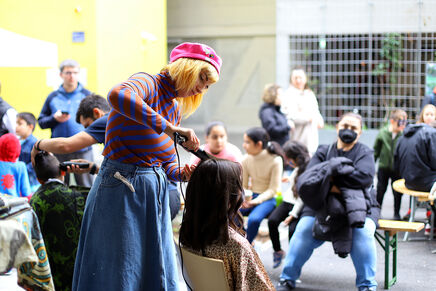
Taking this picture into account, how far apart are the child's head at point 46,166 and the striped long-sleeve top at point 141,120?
0.92 meters

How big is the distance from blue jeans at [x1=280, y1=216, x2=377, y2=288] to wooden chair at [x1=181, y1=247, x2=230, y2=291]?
5.67 ft

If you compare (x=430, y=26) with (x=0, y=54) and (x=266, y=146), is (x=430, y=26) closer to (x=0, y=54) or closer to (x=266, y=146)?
(x=266, y=146)

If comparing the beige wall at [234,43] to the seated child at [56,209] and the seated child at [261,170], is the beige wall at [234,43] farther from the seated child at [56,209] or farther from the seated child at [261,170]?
the seated child at [56,209]

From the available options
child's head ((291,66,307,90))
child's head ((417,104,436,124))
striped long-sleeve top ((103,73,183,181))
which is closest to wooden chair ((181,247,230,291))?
striped long-sleeve top ((103,73,183,181))

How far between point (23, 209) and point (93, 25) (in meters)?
6.39

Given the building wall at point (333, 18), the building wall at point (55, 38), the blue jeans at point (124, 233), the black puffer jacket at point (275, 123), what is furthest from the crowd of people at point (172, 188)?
the building wall at point (333, 18)

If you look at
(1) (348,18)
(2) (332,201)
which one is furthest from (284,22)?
(2) (332,201)

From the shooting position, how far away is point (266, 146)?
541cm

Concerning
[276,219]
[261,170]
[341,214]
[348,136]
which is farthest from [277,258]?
[348,136]

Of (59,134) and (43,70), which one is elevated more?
(43,70)

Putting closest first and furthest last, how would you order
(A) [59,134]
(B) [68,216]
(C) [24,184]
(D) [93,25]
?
(B) [68,216]
(C) [24,184]
(A) [59,134]
(D) [93,25]

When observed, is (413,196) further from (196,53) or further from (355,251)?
(196,53)

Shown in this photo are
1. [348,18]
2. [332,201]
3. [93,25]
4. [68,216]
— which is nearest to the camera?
[68,216]

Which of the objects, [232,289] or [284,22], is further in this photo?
[284,22]
